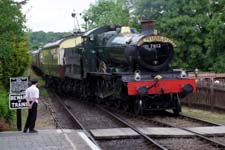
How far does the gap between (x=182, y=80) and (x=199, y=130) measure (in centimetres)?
454

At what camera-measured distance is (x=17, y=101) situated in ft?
47.4

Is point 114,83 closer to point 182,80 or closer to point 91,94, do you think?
point 182,80

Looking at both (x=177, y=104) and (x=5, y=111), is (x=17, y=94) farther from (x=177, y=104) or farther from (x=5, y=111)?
(x=177, y=104)

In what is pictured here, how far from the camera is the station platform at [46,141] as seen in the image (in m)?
11.3

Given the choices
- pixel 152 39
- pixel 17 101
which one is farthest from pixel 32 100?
pixel 152 39

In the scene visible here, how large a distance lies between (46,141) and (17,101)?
2617 millimetres

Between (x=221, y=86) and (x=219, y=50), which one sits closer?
(x=221, y=86)

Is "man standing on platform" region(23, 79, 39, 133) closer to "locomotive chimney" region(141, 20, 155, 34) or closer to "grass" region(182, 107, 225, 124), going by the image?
"locomotive chimney" region(141, 20, 155, 34)

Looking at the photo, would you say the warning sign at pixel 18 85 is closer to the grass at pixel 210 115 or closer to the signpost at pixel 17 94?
the signpost at pixel 17 94

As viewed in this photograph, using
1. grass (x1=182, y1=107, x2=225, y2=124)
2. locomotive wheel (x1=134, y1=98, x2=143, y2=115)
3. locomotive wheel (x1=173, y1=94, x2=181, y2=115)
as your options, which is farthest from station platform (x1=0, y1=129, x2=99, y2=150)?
grass (x1=182, y1=107, x2=225, y2=124)

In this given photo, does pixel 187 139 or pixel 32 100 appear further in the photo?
pixel 32 100

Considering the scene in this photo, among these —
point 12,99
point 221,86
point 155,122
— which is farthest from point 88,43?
point 12,99

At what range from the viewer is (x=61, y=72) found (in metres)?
32.6

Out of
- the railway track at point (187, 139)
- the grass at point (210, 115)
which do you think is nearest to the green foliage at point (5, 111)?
the railway track at point (187, 139)
